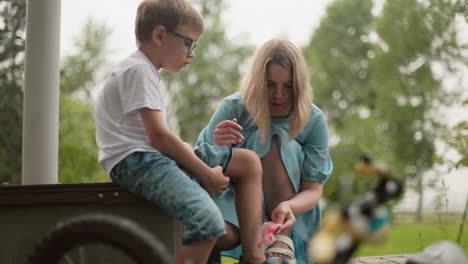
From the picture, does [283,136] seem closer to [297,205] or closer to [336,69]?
[297,205]

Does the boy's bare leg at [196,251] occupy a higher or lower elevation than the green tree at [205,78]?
lower

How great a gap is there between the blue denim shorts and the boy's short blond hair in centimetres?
51

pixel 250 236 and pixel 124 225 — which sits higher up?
pixel 124 225

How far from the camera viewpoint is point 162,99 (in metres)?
1.76

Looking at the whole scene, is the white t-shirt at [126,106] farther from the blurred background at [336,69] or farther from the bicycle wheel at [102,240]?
the blurred background at [336,69]

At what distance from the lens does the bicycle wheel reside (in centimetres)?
99

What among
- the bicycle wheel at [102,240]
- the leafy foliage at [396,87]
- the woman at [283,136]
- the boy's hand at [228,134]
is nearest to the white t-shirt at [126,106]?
the boy's hand at [228,134]

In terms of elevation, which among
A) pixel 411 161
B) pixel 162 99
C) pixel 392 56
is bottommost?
pixel 411 161

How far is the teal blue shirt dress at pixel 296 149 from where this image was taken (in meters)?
2.21

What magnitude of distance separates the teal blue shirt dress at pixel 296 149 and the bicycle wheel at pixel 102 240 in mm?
1121

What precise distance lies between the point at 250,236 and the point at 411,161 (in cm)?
1462

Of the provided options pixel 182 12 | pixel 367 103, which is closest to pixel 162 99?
pixel 182 12

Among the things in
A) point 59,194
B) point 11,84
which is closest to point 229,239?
point 59,194

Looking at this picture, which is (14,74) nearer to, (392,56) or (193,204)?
(193,204)
